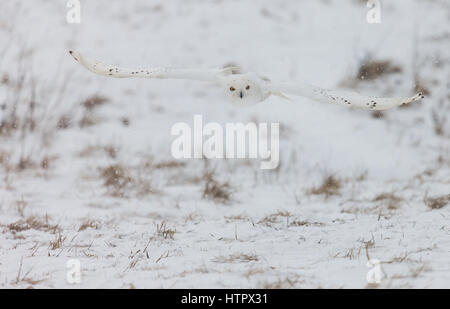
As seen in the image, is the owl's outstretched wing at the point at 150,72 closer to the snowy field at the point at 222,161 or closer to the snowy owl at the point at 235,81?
the snowy owl at the point at 235,81

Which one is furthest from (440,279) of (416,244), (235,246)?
(235,246)

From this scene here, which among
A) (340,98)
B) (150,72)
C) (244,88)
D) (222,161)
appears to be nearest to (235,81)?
(244,88)

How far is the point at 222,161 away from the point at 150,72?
93.0 inches

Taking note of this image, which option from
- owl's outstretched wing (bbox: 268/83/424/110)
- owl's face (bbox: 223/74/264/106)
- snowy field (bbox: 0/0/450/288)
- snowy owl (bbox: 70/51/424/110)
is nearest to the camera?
snowy field (bbox: 0/0/450/288)

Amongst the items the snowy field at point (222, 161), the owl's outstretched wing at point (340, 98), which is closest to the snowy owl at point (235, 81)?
the owl's outstretched wing at point (340, 98)

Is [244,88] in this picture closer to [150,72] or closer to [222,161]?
[150,72]

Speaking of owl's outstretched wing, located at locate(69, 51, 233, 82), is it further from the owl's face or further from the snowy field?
the snowy field

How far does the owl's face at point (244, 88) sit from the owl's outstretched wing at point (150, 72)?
0.07m

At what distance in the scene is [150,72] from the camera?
3.15 m

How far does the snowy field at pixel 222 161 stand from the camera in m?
2.51

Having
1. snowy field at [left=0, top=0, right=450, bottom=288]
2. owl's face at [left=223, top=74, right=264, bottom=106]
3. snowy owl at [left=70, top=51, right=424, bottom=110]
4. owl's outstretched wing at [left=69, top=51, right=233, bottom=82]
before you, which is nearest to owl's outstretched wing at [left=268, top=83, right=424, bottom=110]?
snowy owl at [left=70, top=51, right=424, bottom=110]

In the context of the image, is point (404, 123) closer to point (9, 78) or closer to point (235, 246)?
point (235, 246)

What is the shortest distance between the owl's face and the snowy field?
2.46 ft

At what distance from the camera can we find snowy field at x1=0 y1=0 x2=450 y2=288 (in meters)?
2.51
